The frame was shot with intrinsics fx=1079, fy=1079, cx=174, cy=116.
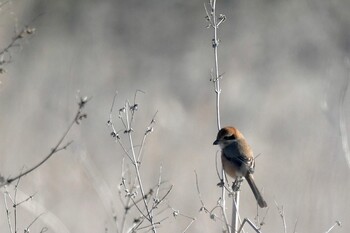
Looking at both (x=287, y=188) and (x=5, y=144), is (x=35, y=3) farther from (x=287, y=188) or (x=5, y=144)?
(x=287, y=188)

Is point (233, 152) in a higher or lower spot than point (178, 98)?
lower

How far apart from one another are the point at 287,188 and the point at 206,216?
46.7 inches

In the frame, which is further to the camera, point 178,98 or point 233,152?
point 178,98

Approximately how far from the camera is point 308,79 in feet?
42.6

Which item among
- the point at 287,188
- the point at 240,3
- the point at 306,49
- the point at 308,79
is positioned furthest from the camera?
the point at 240,3

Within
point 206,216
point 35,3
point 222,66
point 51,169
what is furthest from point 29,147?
point 35,3

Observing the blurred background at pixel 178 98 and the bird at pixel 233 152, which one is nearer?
the bird at pixel 233 152

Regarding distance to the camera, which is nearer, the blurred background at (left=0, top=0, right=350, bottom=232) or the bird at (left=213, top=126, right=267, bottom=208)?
the bird at (left=213, top=126, right=267, bottom=208)

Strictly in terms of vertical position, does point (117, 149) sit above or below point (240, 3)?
below

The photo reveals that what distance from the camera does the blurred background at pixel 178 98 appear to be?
8.96 m

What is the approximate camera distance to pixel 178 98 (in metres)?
11.9

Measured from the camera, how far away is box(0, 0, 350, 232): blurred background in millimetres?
8961

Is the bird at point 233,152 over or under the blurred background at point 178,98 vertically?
under

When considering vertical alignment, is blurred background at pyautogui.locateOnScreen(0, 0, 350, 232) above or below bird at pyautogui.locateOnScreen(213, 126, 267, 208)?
above
